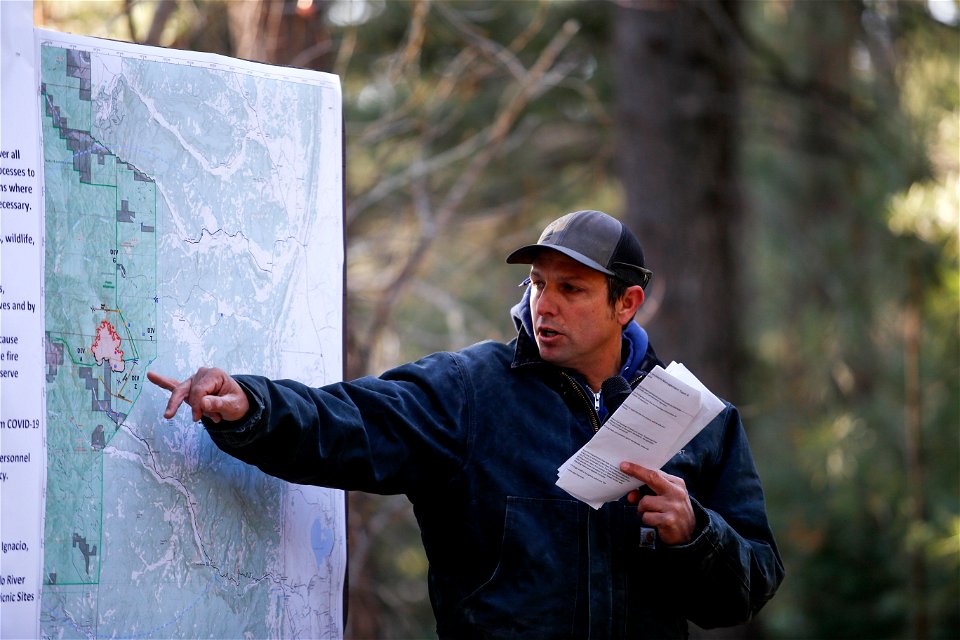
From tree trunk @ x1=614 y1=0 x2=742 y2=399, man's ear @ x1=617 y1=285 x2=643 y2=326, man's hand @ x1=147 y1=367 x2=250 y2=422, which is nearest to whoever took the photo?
man's hand @ x1=147 y1=367 x2=250 y2=422

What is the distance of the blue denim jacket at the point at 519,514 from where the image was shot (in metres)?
2.72

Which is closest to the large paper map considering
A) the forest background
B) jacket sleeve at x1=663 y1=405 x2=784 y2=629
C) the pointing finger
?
the pointing finger

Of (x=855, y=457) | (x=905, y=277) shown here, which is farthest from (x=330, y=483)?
(x=855, y=457)

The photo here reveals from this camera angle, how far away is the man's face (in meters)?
2.91

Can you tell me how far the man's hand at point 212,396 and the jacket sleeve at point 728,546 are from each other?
3.55 feet

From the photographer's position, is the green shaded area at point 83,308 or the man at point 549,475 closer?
the green shaded area at point 83,308

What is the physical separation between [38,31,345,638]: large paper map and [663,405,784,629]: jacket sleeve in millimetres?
895

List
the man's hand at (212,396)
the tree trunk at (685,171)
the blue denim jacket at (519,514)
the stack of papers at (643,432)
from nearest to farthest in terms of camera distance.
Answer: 1. the man's hand at (212,396)
2. the stack of papers at (643,432)
3. the blue denim jacket at (519,514)
4. the tree trunk at (685,171)

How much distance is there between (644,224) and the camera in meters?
7.36

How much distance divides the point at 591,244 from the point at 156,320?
42.7 inches

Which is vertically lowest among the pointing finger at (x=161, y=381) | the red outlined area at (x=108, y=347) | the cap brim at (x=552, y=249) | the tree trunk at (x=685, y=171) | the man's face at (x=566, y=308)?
the pointing finger at (x=161, y=381)

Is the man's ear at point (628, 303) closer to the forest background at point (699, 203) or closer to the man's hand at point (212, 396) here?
the man's hand at point (212, 396)

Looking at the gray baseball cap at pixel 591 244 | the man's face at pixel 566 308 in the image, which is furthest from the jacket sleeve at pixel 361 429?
the gray baseball cap at pixel 591 244

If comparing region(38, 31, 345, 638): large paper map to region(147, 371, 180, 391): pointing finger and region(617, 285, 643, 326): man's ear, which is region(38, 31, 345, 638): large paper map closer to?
region(147, 371, 180, 391): pointing finger
